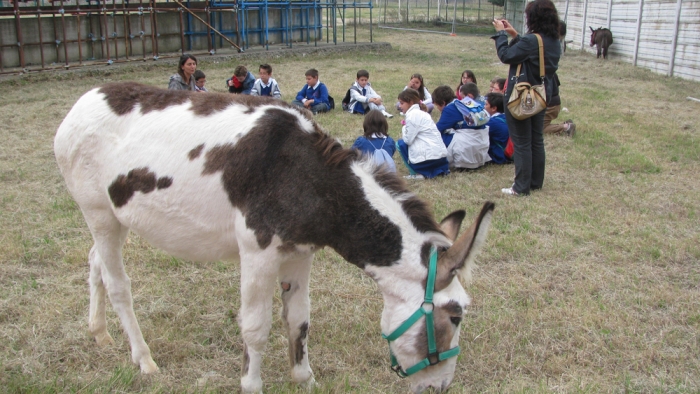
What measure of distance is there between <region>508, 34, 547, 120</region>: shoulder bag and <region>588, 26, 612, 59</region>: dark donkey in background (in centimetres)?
1586

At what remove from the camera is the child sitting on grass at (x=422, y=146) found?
751 cm

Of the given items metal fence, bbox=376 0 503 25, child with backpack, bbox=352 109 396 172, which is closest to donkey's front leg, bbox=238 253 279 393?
child with backpack, bbox=352 109 396 172

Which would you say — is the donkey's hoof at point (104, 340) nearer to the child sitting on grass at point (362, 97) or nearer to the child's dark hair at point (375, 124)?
the child's dark hair at point (375, 124)

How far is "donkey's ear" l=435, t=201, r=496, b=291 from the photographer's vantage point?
266cm

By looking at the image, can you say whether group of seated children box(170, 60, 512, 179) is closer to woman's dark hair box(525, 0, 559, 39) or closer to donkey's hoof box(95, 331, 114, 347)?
woman's dark hair box(525, 0, 559, 39)

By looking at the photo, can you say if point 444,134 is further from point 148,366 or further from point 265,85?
point 148,366

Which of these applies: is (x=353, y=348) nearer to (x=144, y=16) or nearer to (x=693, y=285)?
(x=693, y=285)


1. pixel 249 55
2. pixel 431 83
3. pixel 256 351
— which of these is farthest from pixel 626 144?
pixel 249 55

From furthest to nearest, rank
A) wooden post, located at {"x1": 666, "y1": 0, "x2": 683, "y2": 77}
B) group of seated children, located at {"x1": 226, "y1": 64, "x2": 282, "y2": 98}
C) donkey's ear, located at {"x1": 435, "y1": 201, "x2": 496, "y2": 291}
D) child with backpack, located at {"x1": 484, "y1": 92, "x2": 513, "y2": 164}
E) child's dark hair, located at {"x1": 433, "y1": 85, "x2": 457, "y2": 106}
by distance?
wooden post, located at {"x1": 666, "y1": 0, "x2": 683, "y2": 77} < group of seated children, located at {"x1": 226, "y1": 64, "x2": 282, "y2": 98} < child's dark hair, located at {"x1": 433, "y1": 85, "x2": 457, "y2": 106} < child with backpack, located at {"x1": 484, "y1": 92, "x2": 513, "y2": 164} < donkey's ear, located at {"x1": 435, "y1": 201, "x2": 496, "y2": 291}

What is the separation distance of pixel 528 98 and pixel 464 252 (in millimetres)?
4182

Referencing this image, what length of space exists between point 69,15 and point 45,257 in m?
13.2

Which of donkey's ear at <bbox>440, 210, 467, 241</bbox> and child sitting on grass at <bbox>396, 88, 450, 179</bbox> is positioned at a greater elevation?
donkey's ear at <bbox>440, 210, 467, 241</bbox>

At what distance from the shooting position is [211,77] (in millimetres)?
15688

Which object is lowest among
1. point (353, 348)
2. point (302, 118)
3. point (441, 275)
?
point (353, 348)
